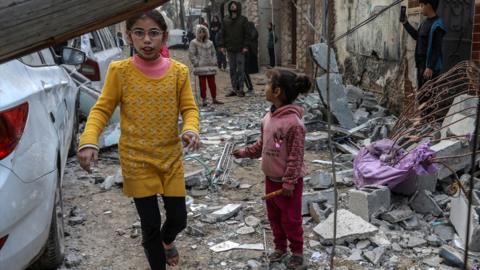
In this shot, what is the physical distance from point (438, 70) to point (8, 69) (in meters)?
5.00

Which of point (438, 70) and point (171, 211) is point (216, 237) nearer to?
point (171, 211)

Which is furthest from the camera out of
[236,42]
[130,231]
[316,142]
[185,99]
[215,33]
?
[215,33]

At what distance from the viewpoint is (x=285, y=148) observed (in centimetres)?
327

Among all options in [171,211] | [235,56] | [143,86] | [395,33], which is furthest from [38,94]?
[235,56]

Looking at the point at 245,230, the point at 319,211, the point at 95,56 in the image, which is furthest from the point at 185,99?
the point at 95,56

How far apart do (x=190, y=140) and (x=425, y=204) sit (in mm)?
2554

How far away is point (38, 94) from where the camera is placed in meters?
3.11

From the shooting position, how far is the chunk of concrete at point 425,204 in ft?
14.2

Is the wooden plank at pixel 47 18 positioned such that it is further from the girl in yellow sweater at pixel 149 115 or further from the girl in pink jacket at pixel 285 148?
the girl in pink jacket at pixel 285 148

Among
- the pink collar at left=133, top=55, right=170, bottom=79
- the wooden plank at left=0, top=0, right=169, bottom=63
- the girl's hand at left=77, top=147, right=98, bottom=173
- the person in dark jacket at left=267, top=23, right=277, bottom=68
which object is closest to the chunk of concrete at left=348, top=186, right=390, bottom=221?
the pink collar at left=133, top=55, right=170, bottom=79

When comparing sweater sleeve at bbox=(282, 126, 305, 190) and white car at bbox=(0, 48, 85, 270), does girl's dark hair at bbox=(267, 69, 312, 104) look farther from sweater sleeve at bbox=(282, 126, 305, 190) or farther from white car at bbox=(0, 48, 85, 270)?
white car at bbox=(0, 48, 85, 270)

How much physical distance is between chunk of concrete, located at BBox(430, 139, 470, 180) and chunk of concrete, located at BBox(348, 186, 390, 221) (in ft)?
2.42

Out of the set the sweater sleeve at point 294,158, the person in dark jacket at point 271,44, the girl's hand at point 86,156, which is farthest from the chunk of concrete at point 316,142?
the person in dark jacket at point 271,44

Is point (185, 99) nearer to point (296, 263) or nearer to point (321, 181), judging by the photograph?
point (296, 263)
